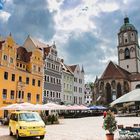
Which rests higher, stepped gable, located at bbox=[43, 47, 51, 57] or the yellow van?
stepped gable, located at bbox=[43, 47, 51, 57]

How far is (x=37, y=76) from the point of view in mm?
50969

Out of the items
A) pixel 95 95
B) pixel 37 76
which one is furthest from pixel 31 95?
pixel 95 95

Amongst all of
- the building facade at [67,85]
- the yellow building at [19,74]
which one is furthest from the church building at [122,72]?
the yellow building at [19,74]

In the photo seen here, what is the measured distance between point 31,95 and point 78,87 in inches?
875

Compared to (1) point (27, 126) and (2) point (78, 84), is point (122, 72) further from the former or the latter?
(1) point (27, 126)

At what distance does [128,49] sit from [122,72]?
14161 millimetres

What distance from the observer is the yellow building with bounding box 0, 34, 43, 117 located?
1684 inches

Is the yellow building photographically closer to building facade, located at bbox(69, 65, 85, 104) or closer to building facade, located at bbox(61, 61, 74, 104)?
building facade, located at bbox(61, 61, 74, 104)

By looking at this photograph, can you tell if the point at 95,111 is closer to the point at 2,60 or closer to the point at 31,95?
the point at 31,95

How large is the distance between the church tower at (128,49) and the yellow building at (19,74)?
5273 centimetres

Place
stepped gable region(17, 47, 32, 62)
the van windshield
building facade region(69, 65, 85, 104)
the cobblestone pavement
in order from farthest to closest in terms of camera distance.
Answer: building facade region(69, 65, 85, 104), stepped gable region(17, 47, 32, 62), the van windshield, the cobblestone pavement

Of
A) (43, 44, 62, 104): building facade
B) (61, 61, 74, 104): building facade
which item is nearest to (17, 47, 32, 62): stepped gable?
(43, 44, 62, 104): building facade

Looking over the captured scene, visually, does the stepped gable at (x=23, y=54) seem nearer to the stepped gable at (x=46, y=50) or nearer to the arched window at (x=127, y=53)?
the stepped gable at (x=46, y=50)

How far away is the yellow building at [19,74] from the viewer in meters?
42.8
